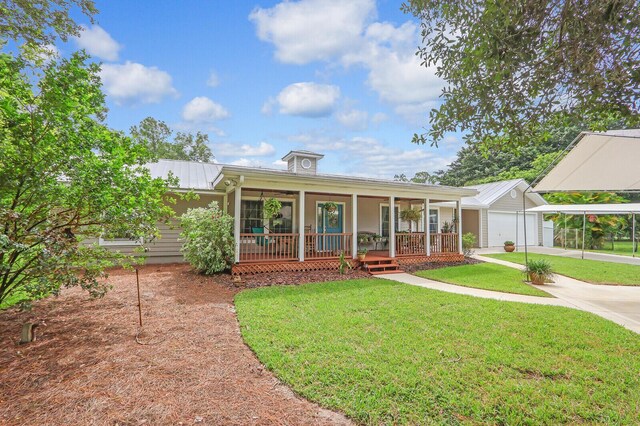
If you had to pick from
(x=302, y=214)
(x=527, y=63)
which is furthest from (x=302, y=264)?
(x=527, y=63)

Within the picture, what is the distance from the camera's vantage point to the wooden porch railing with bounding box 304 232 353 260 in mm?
9672

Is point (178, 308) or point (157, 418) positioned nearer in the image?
point (157, 418)

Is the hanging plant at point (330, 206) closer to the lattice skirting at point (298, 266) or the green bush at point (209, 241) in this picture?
the lattice skirting at point (298, 266)

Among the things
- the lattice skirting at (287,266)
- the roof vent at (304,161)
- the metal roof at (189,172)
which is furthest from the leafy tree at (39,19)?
the roof vent at (304,161)

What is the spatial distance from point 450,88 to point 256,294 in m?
5.50

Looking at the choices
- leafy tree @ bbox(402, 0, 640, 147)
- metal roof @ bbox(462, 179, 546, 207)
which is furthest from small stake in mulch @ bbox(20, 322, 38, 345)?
metal roof @ bbox(462, 179, 546, 207)

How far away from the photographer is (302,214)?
29.2 feet

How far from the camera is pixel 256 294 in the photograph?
21.8 ft

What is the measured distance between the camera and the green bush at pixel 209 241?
8.26 m

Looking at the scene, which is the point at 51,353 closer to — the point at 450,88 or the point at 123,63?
the point at 450,88

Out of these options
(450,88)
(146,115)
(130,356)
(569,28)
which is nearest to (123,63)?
(130,356)

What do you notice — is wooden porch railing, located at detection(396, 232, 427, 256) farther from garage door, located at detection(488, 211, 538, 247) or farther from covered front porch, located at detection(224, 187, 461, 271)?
garage door, located at detection(488, 211, 538, 247)

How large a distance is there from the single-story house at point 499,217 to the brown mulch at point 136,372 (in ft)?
55.3

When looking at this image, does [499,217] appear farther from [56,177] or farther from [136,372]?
[56,177]
